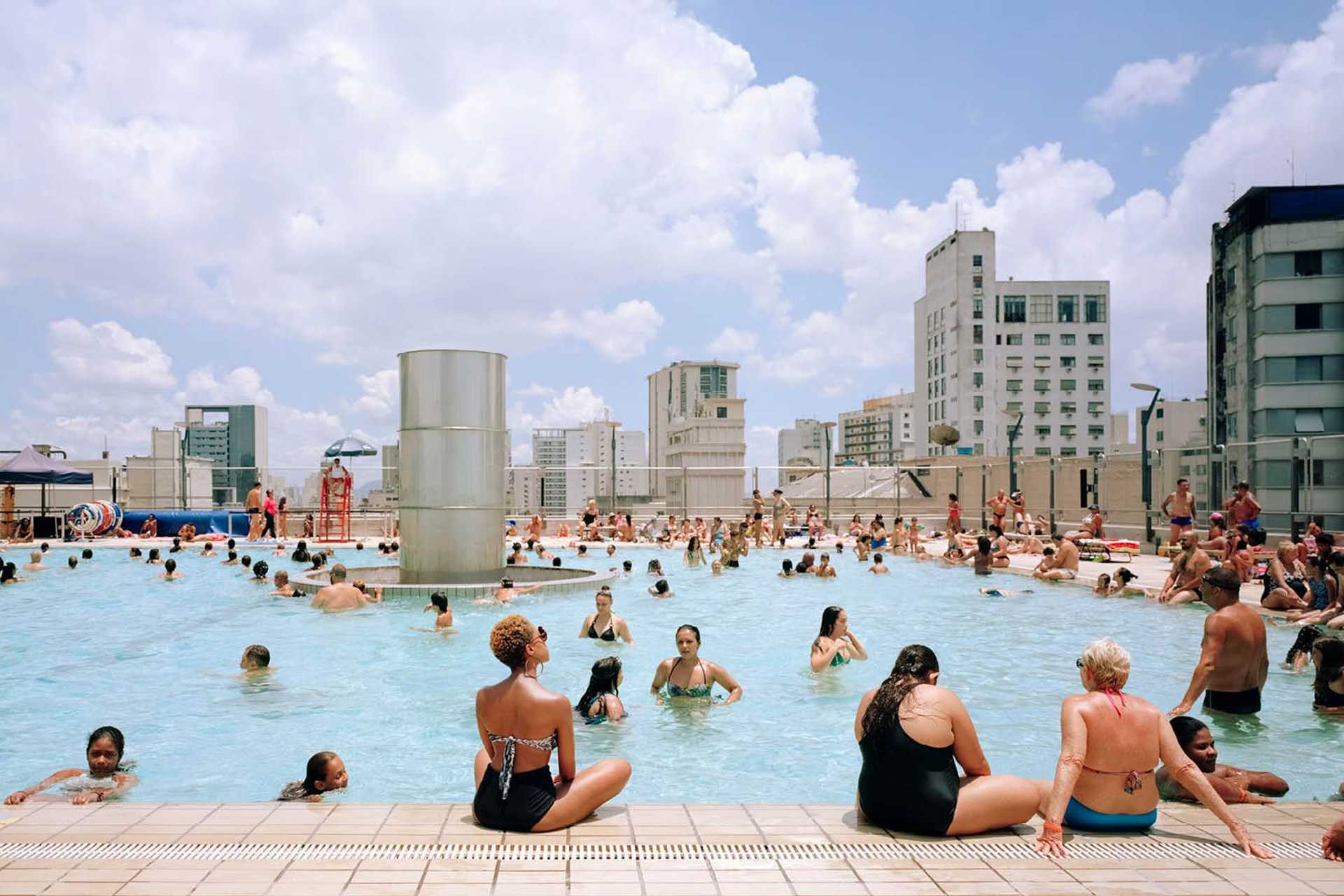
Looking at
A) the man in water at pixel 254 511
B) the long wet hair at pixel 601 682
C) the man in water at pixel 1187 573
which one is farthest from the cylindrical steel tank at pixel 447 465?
the man in water at pixel 254 511

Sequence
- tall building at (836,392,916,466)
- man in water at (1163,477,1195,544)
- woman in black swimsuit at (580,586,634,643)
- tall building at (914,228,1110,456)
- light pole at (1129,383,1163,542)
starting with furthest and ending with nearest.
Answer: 1. tall building at (836,392,916,466)
2. tall building at (914,228,1110,456)
3. light pole at (1129,383,1163,542)
4. man in water at (1163,477,1195,544)
5. woman in black swimsuit at (580,586,634,643)

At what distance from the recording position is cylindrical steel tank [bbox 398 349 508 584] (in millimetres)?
15500

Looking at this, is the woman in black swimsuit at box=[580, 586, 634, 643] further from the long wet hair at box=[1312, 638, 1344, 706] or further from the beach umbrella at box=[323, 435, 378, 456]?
the beach umbrella at box=[323, 435, 378, 456]

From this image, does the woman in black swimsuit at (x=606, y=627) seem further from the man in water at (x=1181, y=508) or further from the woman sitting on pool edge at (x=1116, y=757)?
the man in water at (x=1181, y=508)

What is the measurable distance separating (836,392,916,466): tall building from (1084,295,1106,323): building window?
5238 cm

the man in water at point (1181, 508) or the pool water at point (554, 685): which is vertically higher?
the man in water at point (1181, 508)

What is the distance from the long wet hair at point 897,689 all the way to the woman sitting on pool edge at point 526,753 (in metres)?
1.28

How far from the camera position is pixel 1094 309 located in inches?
3691

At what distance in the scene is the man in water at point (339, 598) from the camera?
46.1 feet

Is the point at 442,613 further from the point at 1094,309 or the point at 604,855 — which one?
the point at 1094,309

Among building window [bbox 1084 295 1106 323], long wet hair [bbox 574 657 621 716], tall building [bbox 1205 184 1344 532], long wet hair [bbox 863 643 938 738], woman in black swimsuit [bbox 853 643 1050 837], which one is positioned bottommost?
long wet hair [bbox 574 657 621 716]

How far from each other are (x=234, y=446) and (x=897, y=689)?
124 metres

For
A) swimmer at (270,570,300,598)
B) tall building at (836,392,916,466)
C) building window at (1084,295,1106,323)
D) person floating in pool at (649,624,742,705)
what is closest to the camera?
person floating in pool at (649,624,742,705)

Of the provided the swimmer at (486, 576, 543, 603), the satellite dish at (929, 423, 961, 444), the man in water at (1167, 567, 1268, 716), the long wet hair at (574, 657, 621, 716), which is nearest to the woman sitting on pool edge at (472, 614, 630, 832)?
the long wet hair at (574, 657, 621, 716)
